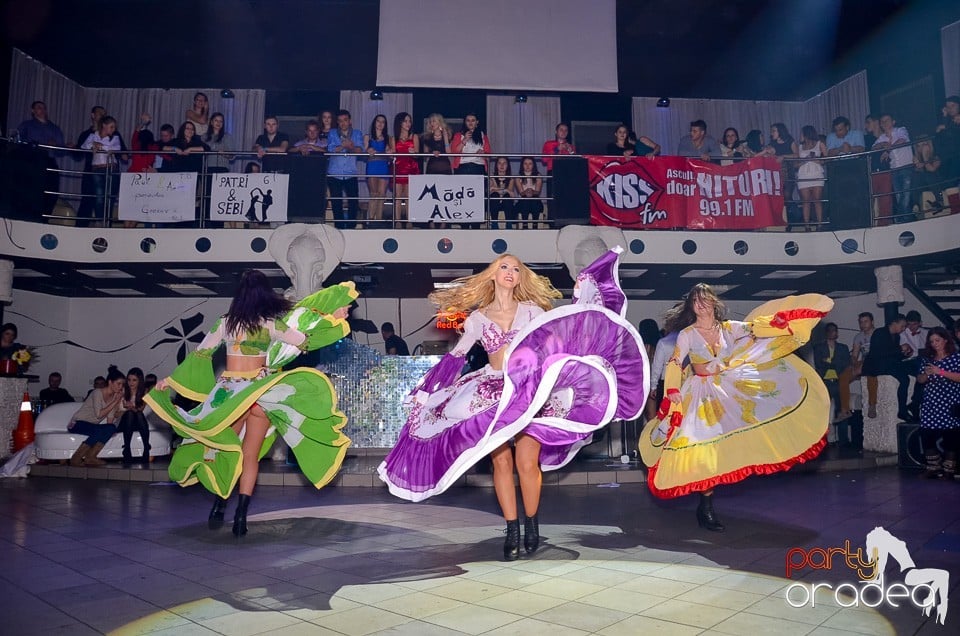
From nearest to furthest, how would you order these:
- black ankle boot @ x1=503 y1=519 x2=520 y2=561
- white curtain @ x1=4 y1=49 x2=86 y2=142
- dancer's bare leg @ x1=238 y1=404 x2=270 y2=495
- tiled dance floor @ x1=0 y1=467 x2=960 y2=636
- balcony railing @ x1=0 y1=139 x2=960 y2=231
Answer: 1. tiled dance floor @ x1=0 y1=467 x2=960 y2=636
2. black ankle boot @ x1=503 y1=519 x2=520 y2=561
3. dancer's bare leg @ x1=238 y1=404 x2=270 y2=495
4. balcony railing @ x1=0 y1=139 x2=960 y2=231
5. white curtain @ x1=4 y1=49 x2=86 y2=142

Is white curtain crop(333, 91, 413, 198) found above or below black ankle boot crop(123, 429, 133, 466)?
above

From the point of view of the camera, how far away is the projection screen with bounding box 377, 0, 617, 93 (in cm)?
970

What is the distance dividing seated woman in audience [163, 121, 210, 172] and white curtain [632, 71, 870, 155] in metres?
8.75

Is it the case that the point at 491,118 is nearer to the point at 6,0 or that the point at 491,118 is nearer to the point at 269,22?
the point at 269,22

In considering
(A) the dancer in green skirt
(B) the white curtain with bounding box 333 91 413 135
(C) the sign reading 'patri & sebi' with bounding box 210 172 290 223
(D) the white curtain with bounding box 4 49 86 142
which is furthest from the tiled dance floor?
(B) the white curtain with bounding box 333 91 413 135

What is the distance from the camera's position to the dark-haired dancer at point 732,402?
15.0ft

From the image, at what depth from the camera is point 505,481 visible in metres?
3.99

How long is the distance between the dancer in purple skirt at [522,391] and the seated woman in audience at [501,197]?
5676 mm

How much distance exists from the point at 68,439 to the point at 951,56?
14372mm

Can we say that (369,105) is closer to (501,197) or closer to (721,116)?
(501,197)

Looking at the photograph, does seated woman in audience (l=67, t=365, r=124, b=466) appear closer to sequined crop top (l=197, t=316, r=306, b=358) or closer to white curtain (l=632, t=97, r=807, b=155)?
sequined crop top (l=197, t=316, r=306, b=358)

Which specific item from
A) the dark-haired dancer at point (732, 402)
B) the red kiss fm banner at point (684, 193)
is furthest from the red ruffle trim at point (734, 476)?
the red kiss fm banner at point (684, 193)

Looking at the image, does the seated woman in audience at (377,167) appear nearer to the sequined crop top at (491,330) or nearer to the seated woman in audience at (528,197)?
the seated woman in audience at (528,197)

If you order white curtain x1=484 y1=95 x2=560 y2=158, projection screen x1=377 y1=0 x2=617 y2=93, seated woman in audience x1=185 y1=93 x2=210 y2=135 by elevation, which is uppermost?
white curtain x1=484 y1=95 x2=560 y2=158
